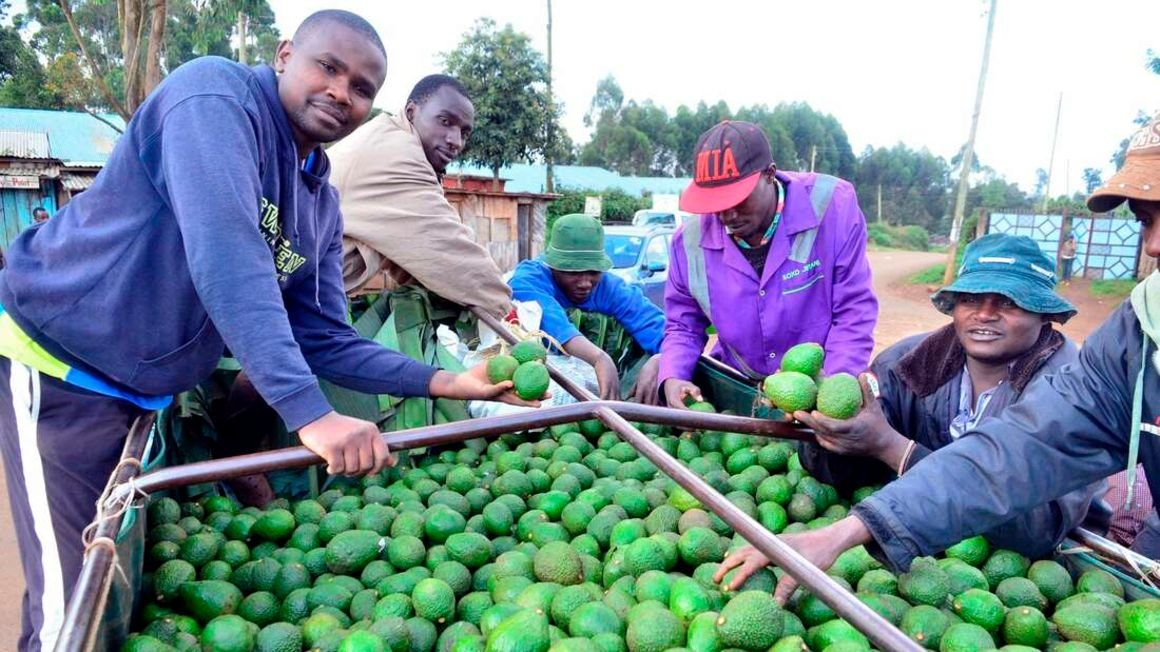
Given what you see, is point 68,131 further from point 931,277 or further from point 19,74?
point 931,277

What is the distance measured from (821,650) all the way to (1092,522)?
5.83 ft

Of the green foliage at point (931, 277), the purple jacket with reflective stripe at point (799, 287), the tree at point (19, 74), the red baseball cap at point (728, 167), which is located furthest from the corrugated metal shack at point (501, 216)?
the tree at point (19, 74)

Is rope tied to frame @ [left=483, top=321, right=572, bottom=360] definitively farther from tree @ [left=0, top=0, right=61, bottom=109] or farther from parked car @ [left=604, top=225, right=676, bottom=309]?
tree @ [left=0, top=0, right=61, bottom=109]

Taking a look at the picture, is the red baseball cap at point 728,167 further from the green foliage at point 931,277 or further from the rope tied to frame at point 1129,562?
the green foliage at point 931,277

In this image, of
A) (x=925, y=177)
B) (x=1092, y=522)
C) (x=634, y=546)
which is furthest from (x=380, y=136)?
(x=925, y=177)

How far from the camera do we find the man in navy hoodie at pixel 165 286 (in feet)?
5.97

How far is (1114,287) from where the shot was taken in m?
19.7

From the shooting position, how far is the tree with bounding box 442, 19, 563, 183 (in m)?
22.1

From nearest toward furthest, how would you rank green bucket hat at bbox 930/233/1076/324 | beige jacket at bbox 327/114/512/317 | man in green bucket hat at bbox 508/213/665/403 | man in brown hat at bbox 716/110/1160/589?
man in brown hat at bbox 716/110/1160/589 → green bucket hat at bbox 930/233/1076/324 → beige jacket at bbox 327/114/512/317 → man in green bucket hat at bbox 508/213/665/403

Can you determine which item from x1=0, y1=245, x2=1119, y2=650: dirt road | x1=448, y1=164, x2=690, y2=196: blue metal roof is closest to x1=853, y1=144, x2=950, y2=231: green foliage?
x1=448, y1=164, x2=690, y2=196: blue metal roof

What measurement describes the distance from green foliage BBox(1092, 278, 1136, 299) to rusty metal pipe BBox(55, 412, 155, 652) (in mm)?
22416

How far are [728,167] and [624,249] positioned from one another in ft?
27.1

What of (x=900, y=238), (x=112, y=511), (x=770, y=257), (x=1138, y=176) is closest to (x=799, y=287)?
(x=770, y=257)

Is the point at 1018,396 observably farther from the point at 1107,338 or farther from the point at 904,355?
the point at 1107,338
